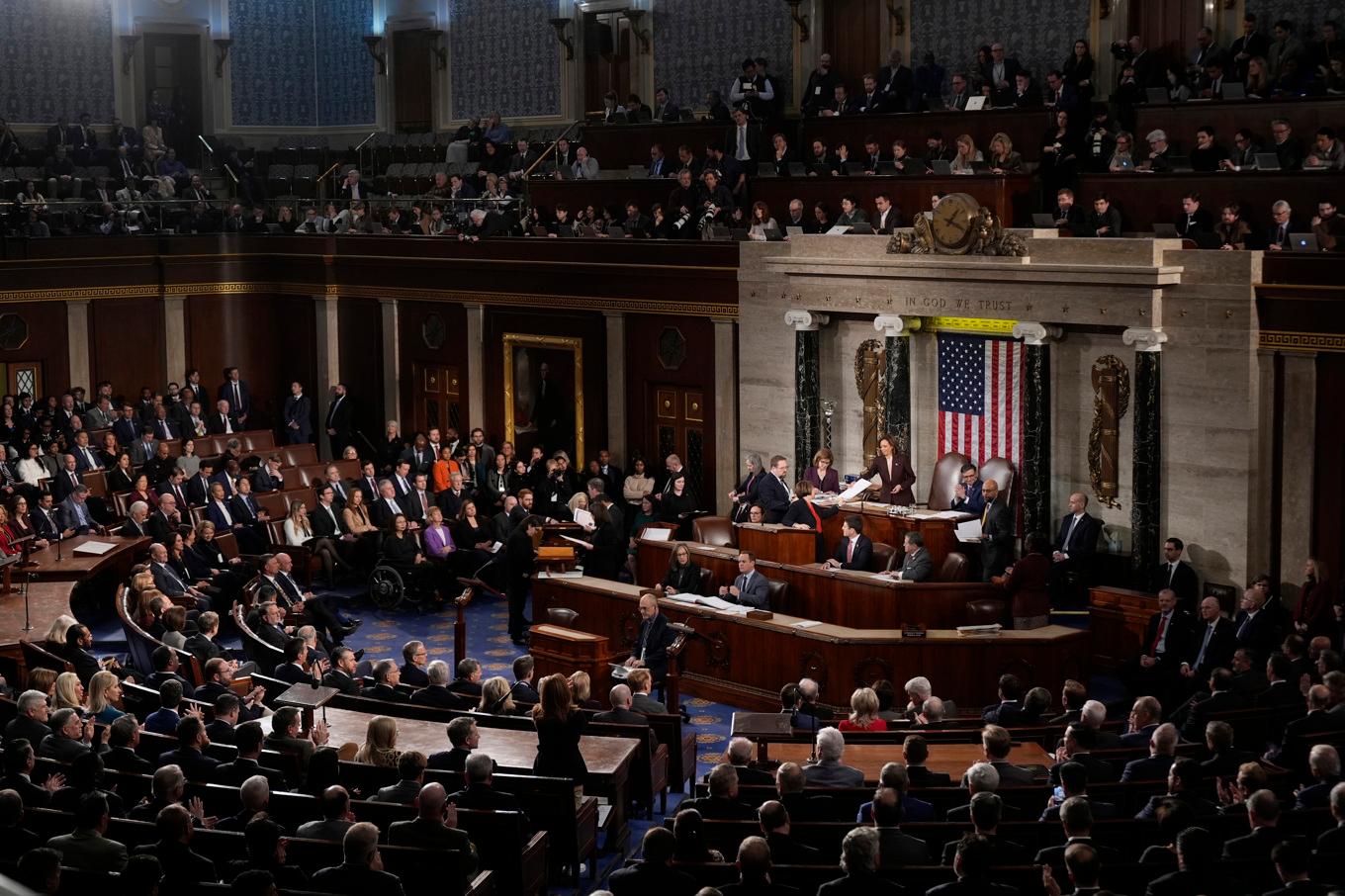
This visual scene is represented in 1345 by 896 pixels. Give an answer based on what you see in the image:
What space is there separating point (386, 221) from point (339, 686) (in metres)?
14.1

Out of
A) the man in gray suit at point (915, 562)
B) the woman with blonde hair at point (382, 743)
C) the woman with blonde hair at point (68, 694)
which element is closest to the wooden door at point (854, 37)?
the man in gray suit at point (915, 562)

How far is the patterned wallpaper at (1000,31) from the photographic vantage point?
21.1 metres

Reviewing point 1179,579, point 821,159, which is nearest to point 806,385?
point 821,159

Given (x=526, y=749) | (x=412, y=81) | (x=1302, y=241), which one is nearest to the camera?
(x=526, y=749)

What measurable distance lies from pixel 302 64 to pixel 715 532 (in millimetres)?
17018

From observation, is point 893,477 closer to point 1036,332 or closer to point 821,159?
point 1036,332

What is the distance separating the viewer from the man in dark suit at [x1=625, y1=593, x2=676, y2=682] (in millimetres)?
14609

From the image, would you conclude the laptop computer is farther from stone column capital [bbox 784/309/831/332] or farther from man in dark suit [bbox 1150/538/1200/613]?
stone column capital [bbox 784/309/831/332]

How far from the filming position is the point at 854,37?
77.0ft

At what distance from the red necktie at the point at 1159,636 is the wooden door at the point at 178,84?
2146cm

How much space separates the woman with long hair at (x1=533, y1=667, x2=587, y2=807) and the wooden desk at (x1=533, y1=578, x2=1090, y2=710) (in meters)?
4.42

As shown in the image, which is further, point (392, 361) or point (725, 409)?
point (392, 361)

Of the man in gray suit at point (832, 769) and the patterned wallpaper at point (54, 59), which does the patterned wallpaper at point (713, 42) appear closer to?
the patterned wallpaper at point (54, 59)

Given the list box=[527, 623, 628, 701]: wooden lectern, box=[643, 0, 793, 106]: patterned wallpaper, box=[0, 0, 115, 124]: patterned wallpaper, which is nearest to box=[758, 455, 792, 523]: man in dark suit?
box=[527, 623, 628, 701]: wooden lectern
